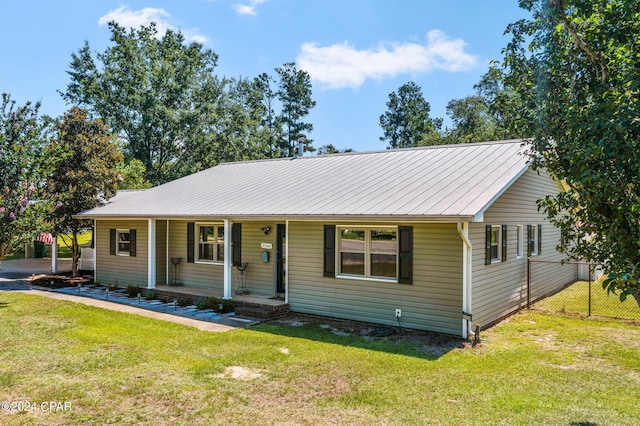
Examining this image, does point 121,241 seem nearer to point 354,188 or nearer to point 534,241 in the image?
point 354,188

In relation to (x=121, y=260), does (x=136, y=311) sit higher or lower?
lower

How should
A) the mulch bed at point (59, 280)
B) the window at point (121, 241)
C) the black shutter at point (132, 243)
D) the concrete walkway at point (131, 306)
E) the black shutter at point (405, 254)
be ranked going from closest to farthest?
the black shutter at point (405, 254) → the concrete walkway at point (131, 306) → the black shutter at point (132, 243) → the window at point (121, 241) → the mulch bed at point (59, 280)

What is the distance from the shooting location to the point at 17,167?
445 inches

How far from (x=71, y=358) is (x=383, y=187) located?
275 inches

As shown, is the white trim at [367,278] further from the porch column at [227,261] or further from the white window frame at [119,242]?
the white window frame at [119,242]

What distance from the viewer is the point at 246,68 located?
40.0 m

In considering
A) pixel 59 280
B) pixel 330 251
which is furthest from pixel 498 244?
pixel 59 280

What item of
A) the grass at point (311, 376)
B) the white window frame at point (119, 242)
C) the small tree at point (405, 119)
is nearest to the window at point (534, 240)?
the grass at point (311, 376)

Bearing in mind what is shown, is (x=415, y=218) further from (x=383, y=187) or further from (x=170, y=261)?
(x=170, y=261)

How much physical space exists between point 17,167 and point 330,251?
27.0 feet

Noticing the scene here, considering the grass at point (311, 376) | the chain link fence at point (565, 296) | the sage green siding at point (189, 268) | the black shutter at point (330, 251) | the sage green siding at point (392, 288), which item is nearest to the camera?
the grass at point (311, 376)

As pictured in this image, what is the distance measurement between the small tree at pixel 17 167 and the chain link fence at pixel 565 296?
1257cm

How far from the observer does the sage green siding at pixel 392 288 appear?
857 cm

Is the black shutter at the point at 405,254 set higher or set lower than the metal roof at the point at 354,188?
lower
